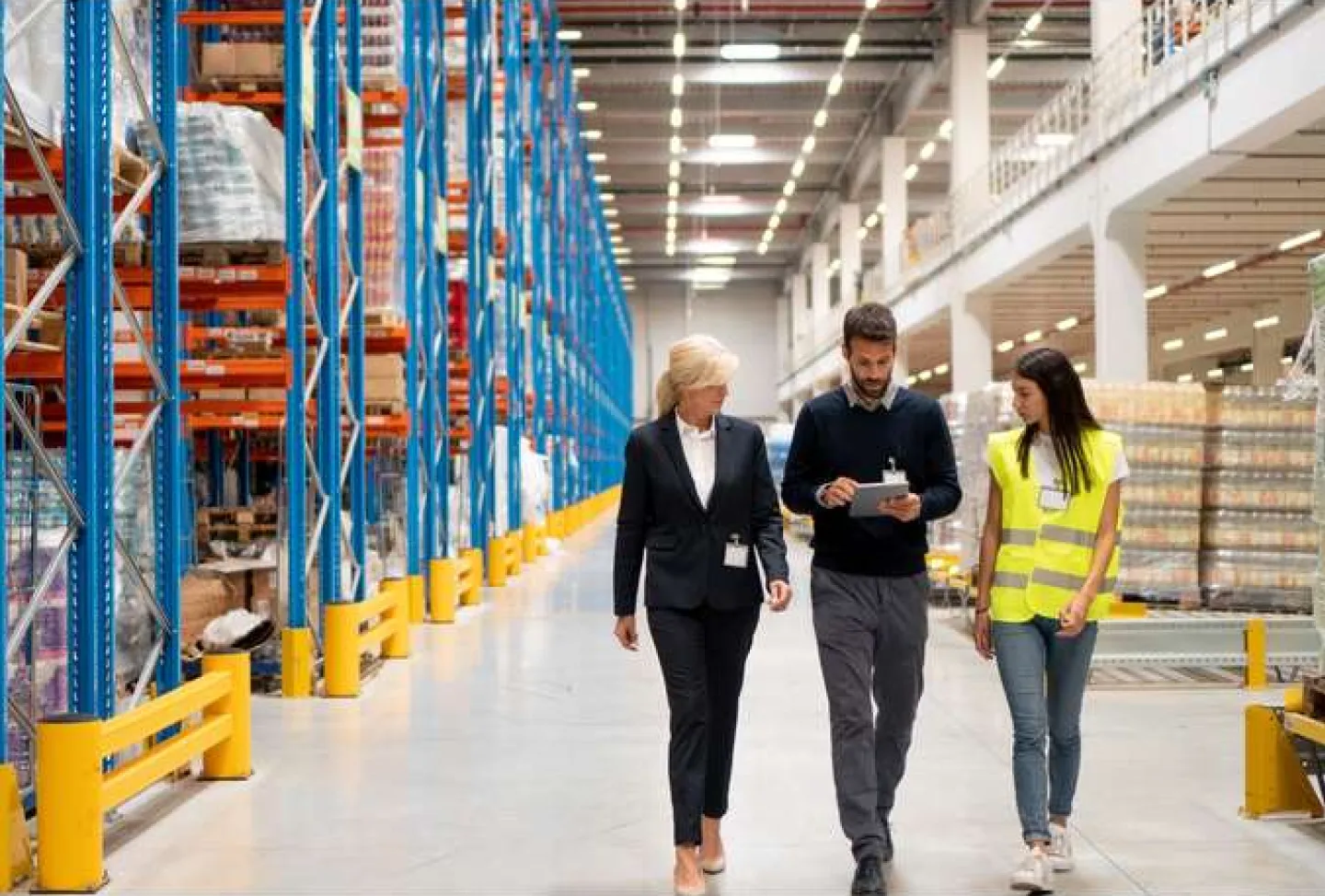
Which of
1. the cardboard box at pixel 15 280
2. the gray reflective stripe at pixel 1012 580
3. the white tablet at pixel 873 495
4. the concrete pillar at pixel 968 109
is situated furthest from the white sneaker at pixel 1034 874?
the concrete pillar at pixel 968 109

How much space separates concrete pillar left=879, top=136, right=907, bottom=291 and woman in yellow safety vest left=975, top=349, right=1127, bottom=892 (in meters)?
29.0

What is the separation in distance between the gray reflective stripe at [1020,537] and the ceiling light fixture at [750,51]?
80.0 feet

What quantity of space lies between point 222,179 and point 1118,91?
38.3 ft

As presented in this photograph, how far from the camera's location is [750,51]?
2808cm

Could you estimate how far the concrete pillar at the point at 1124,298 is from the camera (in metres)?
16.5

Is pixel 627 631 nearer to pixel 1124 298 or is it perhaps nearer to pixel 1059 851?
pixel 1059 851

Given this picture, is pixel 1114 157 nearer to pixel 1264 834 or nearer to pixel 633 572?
pixel 1264 834

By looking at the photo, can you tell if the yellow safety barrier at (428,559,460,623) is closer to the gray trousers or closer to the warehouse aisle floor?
the warehouse aisle floor

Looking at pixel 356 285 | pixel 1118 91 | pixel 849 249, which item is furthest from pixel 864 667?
pixel 849 249

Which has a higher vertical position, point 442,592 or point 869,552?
point 869,552

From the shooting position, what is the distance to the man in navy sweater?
448 cm

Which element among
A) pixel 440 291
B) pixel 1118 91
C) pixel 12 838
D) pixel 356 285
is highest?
pixel 1118 91

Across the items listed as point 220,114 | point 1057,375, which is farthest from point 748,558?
point 220,114

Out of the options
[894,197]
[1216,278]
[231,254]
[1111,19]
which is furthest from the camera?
[894,197]
